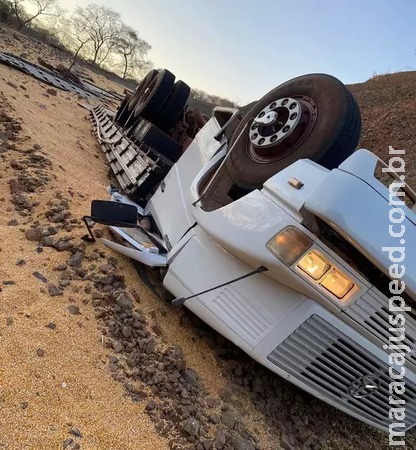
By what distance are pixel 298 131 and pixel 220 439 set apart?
6.24 ft

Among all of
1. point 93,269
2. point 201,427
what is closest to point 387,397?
point 201,427

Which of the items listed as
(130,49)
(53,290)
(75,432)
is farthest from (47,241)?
(130,49)

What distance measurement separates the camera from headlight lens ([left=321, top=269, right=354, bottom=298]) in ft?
7.25

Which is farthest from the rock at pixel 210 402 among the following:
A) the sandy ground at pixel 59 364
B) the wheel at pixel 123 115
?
the wheel at pixel 123 115

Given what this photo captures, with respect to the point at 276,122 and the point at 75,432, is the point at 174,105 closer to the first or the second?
the point at 276,122

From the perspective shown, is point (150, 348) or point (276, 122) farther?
point (276, 122)

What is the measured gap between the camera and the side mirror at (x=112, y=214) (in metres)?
3.21

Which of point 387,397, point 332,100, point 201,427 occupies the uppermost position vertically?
point 332,100

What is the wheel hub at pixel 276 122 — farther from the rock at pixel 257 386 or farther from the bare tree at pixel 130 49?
the bare tree at pixel 130 49

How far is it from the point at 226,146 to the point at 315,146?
0.92 m

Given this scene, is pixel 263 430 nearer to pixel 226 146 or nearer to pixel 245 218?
pixel 245 218

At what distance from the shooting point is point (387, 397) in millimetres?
2398

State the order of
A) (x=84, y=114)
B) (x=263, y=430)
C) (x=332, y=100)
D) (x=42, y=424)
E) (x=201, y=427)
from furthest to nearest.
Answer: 1. (x=84, y=114)
2. (x=332, y=100)
3. (x=263, y=430)
4. (x=201, y=427)
5. (x=42, y=424)

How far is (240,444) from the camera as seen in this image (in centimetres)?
226
